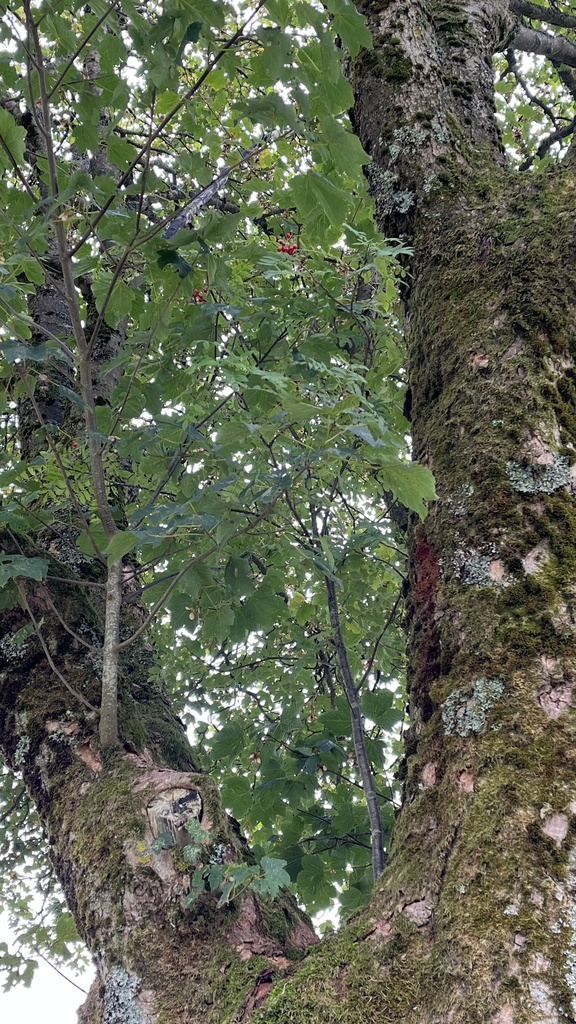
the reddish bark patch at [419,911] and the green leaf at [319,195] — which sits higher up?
the green leaf at [319,195]

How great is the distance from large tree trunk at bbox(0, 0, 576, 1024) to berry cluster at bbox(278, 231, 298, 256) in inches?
26.0

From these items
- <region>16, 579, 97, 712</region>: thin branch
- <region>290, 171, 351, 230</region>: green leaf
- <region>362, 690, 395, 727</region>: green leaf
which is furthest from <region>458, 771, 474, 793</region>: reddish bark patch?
<region>290, 171, 351, 230</region>: green leaf

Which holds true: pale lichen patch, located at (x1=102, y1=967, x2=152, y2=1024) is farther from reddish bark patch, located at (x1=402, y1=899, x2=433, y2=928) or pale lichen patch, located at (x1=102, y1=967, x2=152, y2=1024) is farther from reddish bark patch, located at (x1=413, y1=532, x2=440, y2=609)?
reddish bark patch, located at (x1=413, y1=532, x2=440, y2=609)

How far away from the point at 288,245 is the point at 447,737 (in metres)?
2.54

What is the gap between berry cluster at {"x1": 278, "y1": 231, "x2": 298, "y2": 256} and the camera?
3.19m

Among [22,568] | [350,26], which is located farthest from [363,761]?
[350,26]

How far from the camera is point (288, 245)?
3.32 m

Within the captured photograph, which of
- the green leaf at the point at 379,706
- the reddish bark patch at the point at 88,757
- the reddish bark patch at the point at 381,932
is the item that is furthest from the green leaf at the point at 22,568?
the green leaf at the point at 379,706

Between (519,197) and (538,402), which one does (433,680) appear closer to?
(538,402)

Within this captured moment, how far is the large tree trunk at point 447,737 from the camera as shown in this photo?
1207 millimetres

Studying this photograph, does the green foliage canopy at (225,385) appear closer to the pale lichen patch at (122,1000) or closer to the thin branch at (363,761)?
the thin branch at (363,761)

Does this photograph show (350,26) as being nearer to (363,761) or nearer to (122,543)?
(122,543)

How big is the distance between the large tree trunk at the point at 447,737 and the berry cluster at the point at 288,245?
0.66 meters

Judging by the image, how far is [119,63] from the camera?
2213 mm
